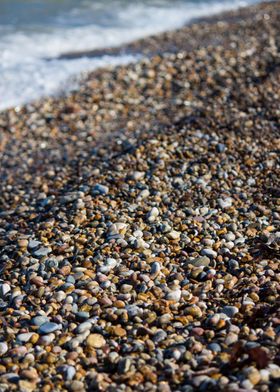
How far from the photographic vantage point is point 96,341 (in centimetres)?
404

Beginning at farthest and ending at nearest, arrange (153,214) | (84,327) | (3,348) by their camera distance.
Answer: (153,214) → (84,327) → (3,348)

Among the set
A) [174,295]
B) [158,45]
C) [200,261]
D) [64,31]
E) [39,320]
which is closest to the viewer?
[39,320]

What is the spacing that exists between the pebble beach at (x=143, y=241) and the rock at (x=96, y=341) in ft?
0.05

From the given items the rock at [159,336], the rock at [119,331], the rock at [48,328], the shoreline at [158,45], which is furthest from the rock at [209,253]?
the shoreline at [158,45]

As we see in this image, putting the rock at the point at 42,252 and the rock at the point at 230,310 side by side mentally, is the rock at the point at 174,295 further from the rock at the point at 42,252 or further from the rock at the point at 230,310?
the rock at the point at 42,252

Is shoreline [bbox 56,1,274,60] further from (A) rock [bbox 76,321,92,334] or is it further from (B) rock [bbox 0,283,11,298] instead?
(A) rock [bbox 76,321,92,334]

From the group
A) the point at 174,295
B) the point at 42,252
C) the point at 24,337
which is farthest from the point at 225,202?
the point at 24,337

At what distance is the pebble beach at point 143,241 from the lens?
3.85 m

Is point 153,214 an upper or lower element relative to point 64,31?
lower

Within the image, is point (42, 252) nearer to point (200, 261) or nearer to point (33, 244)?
point (33, 244)

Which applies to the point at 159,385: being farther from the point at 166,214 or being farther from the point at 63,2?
A: the point at 63,2

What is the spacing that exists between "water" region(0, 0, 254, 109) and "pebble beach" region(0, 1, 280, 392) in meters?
1.29

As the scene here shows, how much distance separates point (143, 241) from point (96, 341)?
53.0 inches

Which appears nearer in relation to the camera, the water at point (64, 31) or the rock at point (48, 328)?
the rock at point (48, 328)
